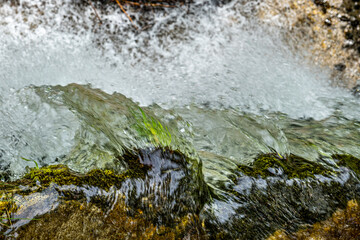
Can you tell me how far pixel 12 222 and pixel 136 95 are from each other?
160 centimetres

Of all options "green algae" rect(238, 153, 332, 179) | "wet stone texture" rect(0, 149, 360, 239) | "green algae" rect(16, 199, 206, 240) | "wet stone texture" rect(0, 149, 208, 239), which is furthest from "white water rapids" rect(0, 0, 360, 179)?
"green algae" rect(16, 199, 206, 240)

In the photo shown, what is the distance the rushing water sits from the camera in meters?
2.51

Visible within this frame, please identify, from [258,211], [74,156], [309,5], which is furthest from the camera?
[309,5]

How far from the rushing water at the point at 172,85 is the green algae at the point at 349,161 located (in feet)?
0.18

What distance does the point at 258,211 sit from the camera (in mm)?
2148

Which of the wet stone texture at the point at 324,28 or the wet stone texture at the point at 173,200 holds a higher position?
the wet stone texture at the point at 324,28

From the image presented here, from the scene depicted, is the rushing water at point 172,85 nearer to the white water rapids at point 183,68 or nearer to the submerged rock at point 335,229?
the white water rapids at point 183,68

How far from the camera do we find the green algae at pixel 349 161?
2479mm

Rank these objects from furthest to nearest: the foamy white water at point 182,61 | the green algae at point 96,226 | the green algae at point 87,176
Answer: the foamy white water at point 182,61 → the green algae at point 87,176 → the green algae at point 96,226

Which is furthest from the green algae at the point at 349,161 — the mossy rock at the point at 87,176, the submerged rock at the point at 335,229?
the mossy rock at the point at 87,176

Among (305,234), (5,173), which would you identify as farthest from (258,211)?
(5,173)

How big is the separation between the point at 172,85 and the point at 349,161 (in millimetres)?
1696

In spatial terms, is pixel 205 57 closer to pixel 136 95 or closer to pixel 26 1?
pixel 136 95

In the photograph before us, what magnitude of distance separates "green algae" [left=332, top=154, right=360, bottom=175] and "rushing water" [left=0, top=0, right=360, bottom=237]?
0.05 m
